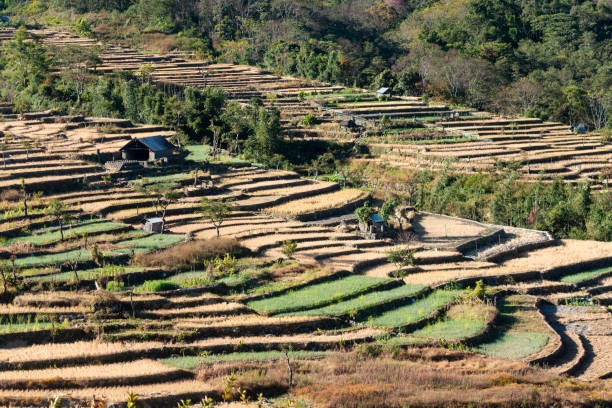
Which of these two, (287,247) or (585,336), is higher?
(287,247)

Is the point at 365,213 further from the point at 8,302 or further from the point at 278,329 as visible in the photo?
the point at 8,302

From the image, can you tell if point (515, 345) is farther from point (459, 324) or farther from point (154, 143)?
point (154, 143)

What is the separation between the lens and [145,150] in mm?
34594

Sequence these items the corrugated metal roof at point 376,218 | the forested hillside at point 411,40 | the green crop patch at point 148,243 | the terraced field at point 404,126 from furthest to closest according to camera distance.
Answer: the forested hillside at point 411,40
the terraced field at point 404,126
the corrugated metal roof at point 376,218
the green crop patch at point 148,243

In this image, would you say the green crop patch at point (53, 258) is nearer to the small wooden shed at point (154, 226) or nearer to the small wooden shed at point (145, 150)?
the small wooden shed at point (154, 226)

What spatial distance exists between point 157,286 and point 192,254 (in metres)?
2.93

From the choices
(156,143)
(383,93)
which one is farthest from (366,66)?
(156,143)

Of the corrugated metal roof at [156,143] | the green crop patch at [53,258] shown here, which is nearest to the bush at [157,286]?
the green crop patch at [53,258]

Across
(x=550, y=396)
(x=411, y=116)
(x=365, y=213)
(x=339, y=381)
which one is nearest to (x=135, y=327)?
(x=339, y=381)

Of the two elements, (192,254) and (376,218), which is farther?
(376,218)

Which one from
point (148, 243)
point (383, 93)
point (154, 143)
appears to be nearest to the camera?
point (148, 243)

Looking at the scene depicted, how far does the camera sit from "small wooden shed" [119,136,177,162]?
34200 mm

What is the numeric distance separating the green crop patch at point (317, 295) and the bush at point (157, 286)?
1948mm

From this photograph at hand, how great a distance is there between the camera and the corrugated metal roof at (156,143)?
3406 cm
